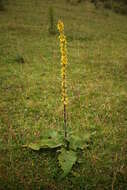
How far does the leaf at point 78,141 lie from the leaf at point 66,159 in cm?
17

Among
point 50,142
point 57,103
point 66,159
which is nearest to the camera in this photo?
point 66,159

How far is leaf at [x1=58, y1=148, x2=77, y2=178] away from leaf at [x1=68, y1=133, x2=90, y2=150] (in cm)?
17

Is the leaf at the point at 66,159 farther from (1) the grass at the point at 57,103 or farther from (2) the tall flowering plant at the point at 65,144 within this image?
(1) the grass at the point at 57,103

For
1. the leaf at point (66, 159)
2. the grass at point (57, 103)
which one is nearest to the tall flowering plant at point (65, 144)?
the leaf at point (66, 159)

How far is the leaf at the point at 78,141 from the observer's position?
3.95m

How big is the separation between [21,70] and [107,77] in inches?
100

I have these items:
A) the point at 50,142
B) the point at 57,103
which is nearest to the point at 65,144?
the point at 50,142

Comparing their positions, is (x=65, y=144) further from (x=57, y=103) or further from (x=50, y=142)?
(x=57, y=103)

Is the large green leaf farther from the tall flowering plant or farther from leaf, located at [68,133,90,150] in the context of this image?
leaf, located at [68,133,90,150]

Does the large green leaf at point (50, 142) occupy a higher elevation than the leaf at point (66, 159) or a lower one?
higher

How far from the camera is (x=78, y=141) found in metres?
4.07

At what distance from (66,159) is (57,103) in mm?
2202

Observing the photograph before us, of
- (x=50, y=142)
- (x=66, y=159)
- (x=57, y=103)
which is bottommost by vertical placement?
(x=66, y=159)

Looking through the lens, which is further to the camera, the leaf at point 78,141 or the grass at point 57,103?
the leaf at point 78,141
